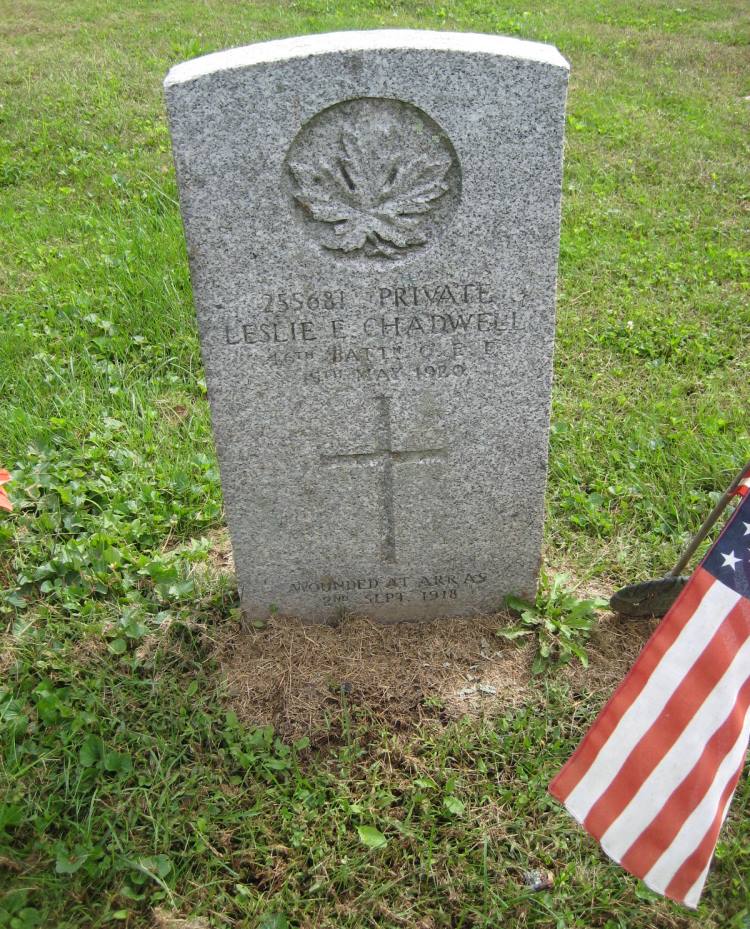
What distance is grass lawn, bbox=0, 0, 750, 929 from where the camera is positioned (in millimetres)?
2109

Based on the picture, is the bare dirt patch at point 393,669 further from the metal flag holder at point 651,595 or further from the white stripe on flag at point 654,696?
the white stripe on flag at point 654,696

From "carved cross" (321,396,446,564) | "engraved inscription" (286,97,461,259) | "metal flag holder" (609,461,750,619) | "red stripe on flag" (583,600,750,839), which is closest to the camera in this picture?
"red stripe on flag" (583,600,750,839)

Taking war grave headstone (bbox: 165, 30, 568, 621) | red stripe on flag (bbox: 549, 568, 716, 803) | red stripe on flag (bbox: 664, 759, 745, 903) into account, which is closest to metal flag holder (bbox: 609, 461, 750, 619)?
war grave headstone (bbox: 165, 30, 568, 621)

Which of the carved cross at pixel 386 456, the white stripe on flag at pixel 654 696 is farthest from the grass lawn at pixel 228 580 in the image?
the carved cross at pixel 386 456

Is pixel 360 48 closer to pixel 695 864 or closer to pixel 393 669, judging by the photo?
pixel 393 669

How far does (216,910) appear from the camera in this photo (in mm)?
2062

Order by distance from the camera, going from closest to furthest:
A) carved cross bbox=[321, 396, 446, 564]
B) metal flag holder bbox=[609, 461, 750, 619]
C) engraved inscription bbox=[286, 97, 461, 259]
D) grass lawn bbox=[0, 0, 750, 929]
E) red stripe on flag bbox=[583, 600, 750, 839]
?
red stripe on flag bbox=[583, 600, 750, 839] → engraved inscription bbox=[286, 97, 461, 259] → grass lawn bbox=[0, 0, 750, 929] → carved cross bbox=[321, 396, 446, 564] → metal flag holder bbox=[609, 461, 750, 619]

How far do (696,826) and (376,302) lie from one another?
1.50 metres

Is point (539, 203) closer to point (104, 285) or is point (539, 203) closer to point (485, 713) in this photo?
point (485, 713)

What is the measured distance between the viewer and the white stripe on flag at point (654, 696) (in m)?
1.82

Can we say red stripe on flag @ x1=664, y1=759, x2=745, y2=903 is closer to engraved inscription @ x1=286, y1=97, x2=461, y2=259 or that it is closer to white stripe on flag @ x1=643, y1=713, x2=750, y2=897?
white stripe on flag @ x1=643, y1=713, x2=750, y2=897

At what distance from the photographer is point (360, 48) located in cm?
185

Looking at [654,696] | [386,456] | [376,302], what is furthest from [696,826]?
[376,302]

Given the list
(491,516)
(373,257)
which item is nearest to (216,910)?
(491,516)
